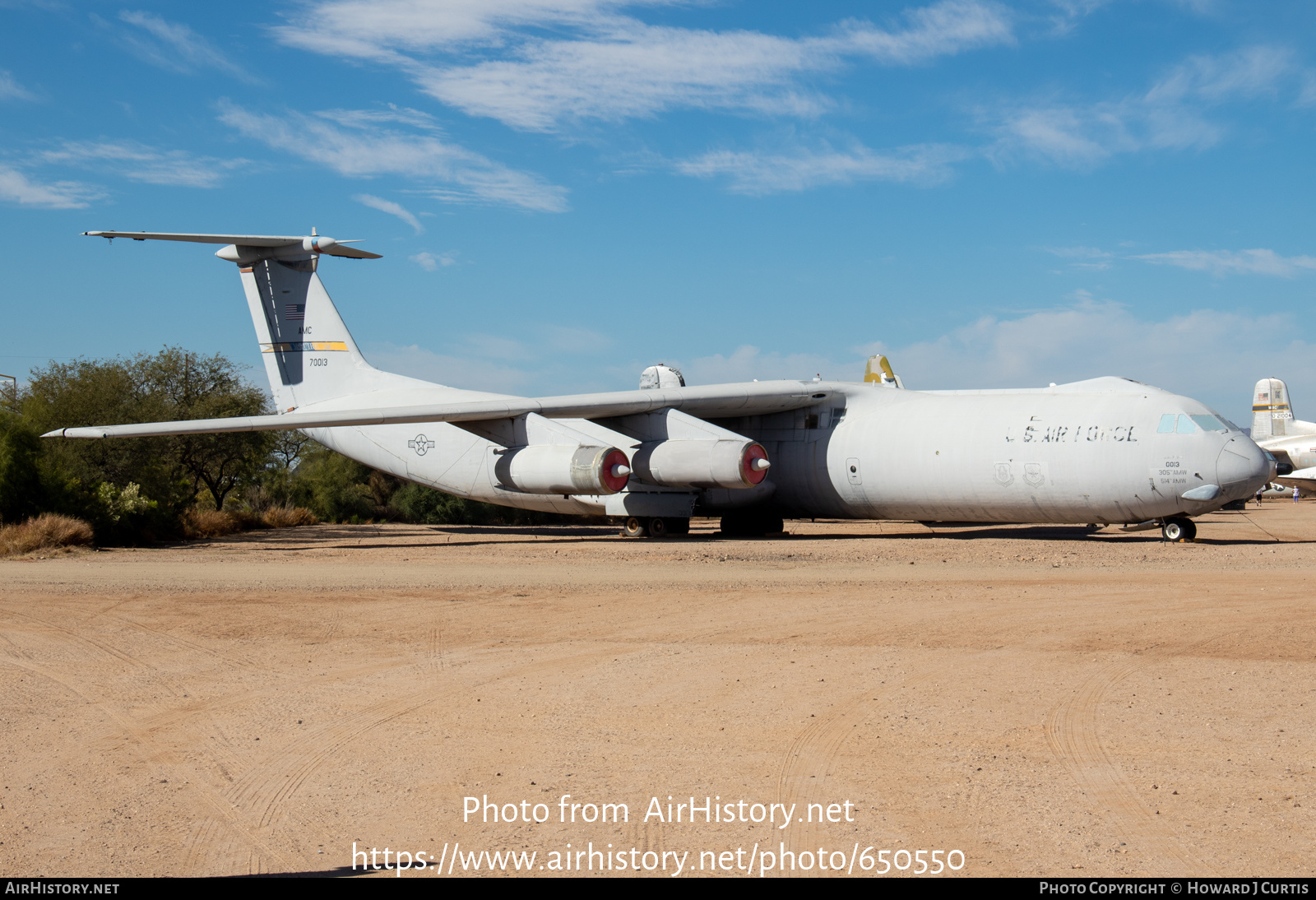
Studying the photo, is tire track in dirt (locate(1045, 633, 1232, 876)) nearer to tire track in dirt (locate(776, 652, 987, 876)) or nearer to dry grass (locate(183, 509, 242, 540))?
tire track in dirt (locate(776, 652, 987, 876))

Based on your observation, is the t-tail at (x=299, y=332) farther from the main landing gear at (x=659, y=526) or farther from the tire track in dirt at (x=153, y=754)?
the tire track in dirt at (x=153, y=754)

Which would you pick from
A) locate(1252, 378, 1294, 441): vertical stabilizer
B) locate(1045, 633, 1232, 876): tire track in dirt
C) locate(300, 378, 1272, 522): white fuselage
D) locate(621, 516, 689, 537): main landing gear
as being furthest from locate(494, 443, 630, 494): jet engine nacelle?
locate(1252, 378, 1294, 441): vertical stabilizer

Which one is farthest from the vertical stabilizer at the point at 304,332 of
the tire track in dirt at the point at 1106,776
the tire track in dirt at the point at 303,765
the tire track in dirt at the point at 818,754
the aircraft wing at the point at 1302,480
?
the aircraft wing at the point at 1302,480

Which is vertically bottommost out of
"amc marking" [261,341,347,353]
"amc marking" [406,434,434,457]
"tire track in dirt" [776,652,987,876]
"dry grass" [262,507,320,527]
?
"tire track in dirt" [776,652,987,876]

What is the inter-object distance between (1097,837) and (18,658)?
25.6 feet

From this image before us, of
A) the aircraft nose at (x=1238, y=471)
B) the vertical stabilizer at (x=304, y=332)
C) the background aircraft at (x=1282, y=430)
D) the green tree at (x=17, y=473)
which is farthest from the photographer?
the background aircraft at (x=1282, y=430)

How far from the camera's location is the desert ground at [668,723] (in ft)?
13.6

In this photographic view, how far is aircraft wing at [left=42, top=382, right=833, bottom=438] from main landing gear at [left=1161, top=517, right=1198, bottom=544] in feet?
22.2

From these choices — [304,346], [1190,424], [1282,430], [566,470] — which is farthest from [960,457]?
[1282,430]

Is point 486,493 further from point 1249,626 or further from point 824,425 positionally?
point 1249,626

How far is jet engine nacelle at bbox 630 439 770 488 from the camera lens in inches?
776

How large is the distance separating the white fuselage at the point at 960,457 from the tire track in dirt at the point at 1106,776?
1100 centimetres
